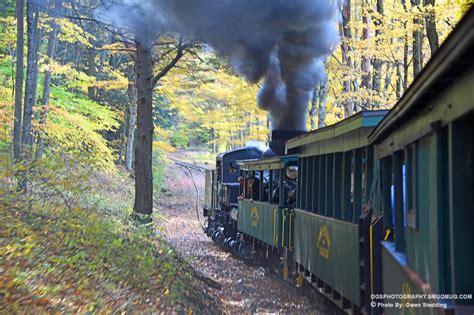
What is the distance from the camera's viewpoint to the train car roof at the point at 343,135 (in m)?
6.82

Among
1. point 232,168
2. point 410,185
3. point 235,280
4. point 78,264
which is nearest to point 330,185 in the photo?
point 78,264

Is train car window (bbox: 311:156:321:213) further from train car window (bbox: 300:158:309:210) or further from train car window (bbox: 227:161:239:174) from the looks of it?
train car window (bbox: 227:161:239:174)

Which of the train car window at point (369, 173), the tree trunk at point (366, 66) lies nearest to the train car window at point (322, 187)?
the train car window at point (369, 173)

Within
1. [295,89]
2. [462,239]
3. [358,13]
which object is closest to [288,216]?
[295,89]

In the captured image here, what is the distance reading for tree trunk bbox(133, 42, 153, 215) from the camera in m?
12.2

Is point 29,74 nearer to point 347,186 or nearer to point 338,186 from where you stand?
point 338,186

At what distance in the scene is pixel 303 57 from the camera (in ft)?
45.9

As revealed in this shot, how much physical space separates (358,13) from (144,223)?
11676 mm

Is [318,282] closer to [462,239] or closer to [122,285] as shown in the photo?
[122,285]

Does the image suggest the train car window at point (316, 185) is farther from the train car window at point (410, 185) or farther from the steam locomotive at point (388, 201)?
the train car window at point (410, 185)

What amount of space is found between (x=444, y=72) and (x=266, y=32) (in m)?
10.6

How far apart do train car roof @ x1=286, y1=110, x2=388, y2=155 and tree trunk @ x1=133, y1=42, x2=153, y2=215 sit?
3.53 metres

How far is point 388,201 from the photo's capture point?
6031 millimetres

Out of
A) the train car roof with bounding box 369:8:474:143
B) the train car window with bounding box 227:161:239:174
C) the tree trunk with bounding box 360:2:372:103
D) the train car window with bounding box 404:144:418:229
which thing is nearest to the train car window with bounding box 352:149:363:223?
the train car window with bounding box 404:144:418:229
